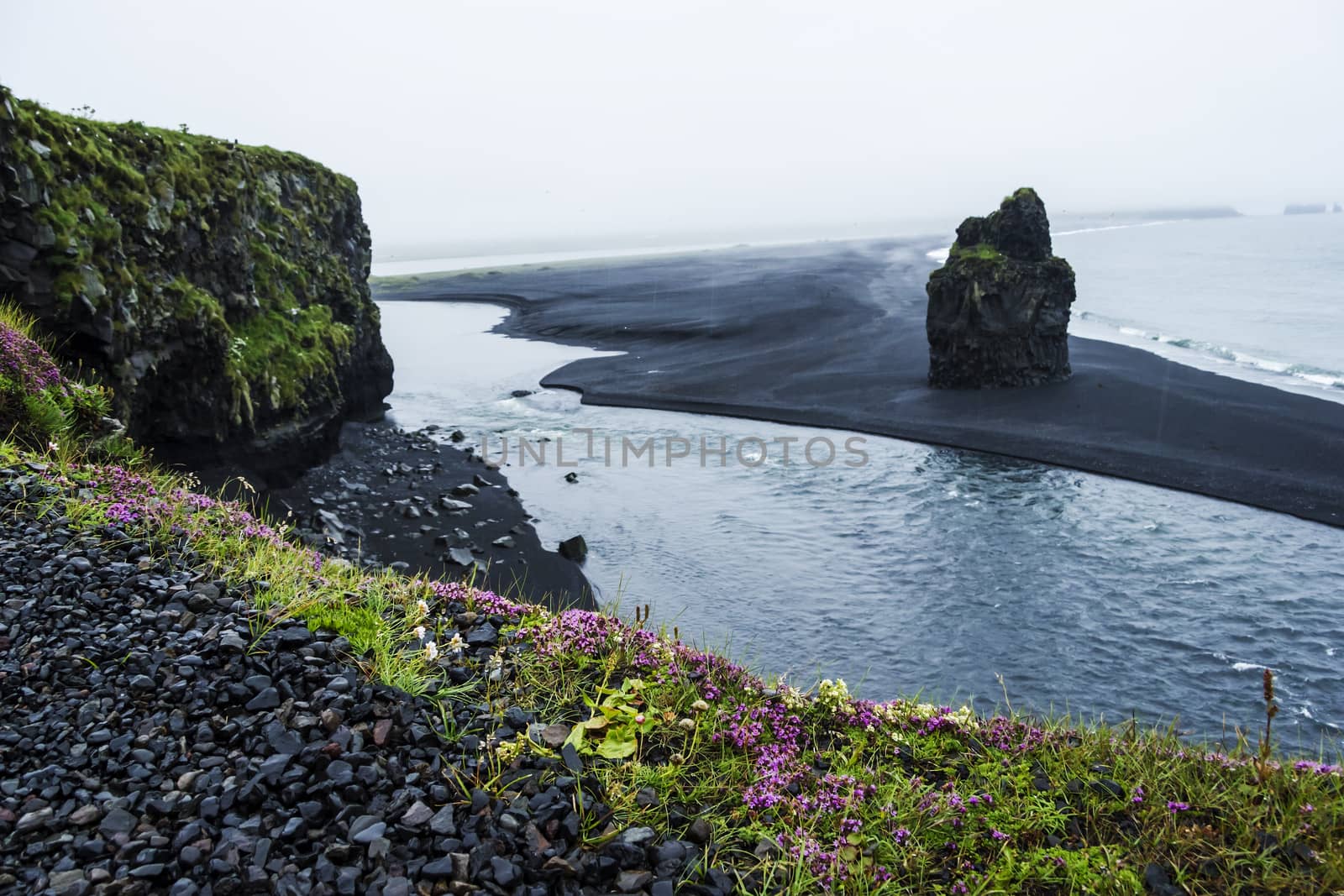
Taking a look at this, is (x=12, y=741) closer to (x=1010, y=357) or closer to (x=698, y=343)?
(x=1010, y=357)

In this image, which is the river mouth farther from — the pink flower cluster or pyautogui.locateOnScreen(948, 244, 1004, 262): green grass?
pyautogui.locateOnScreen(948, 244, 1004, 262): green grass

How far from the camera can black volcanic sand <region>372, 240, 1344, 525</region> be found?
67.6ft

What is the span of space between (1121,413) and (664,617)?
18.9m

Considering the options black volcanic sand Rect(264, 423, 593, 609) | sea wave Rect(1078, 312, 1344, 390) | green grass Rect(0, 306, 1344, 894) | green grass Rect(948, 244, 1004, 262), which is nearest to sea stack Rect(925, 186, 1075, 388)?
green grass Rect(948, 244, 1004, 262)

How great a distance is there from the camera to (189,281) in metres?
17.5

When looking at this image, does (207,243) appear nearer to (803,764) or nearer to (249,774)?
(249,774)

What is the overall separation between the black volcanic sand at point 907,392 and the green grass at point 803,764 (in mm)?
16252

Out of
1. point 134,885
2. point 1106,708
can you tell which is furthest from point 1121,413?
point 134,885

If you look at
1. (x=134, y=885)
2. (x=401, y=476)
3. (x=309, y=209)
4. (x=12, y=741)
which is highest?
(x=309, y=209)

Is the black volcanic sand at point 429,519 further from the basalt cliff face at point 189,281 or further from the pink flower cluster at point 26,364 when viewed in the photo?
the pink flower cluster at point 26,364

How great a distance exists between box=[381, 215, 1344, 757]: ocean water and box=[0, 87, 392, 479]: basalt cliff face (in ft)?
18.2

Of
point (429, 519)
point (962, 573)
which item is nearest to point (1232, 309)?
point (962, 573)

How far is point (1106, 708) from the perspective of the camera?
415 inches

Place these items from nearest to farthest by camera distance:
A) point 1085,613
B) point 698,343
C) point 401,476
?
point 1085,613, point 401,476, point 698,343
